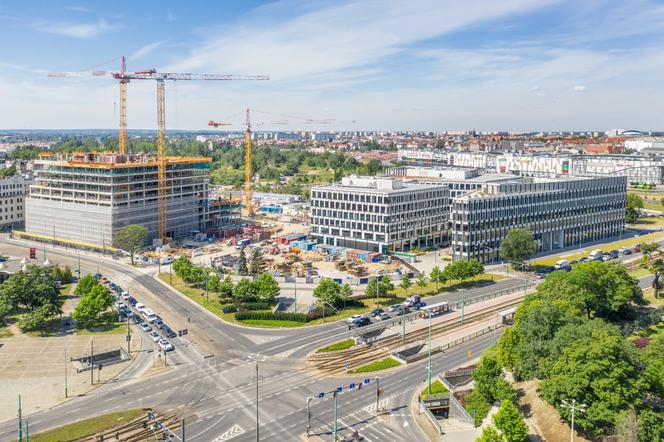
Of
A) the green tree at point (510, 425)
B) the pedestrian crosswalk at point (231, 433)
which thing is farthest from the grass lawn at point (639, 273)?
the pedestrian crosswalk at point (231, 433)

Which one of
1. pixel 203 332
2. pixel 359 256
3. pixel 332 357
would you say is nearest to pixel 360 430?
pixel 332 357

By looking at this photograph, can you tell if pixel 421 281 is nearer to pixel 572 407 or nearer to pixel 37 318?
pixel 572 407

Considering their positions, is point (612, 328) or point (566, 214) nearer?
point (612, 328)

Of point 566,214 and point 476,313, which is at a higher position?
point 566,214

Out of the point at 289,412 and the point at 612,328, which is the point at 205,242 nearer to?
the point at 289,412

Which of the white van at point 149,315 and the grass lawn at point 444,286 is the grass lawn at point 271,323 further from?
the grass lawn at point 444,286

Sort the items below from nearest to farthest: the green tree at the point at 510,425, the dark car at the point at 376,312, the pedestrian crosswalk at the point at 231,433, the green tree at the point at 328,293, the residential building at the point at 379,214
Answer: the green tree at the point at 510,425 < the pedestrian crosswalk at the point at 231,433 < the dark car at the point at 376,312 < the green tree at the point at 328,293 < the residential building at the point at 379,214

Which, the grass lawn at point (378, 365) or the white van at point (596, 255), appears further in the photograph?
the white van at point (596, 255)
